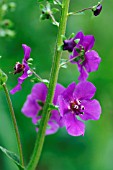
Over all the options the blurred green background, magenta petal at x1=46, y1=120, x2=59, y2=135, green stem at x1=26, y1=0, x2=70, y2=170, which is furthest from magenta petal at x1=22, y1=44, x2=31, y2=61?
the blurred green background

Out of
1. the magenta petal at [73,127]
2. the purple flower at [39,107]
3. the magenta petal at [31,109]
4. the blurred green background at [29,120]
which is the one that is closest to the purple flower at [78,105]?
the magenta petal at [73,127]

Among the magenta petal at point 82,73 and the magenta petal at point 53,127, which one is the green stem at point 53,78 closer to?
the magenta petal at point 82,73

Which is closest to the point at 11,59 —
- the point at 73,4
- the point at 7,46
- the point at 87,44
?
the point at 7,46

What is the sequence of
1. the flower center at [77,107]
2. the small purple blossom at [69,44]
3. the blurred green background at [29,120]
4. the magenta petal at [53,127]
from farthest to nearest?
the blurred green background at [29,120] → the magenta petal at [53,127] → the flower center at [77,107] → the small purple blossom at [69,44]

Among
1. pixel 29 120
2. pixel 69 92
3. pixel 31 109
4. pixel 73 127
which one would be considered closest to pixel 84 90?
pixel 69 92

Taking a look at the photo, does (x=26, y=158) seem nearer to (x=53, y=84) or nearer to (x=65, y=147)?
(x=65, y=147)

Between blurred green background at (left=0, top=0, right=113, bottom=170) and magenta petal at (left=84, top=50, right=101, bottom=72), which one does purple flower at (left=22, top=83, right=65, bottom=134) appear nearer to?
magenta petal at (left=84, top=50, right=101, bottom=72)
